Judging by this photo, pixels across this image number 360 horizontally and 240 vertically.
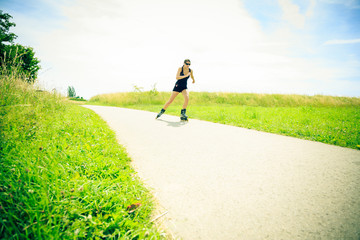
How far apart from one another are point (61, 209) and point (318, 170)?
3.00m

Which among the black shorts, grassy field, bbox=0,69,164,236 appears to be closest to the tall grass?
the black shorts

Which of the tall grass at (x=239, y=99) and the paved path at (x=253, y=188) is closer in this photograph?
the paved path at (x=253, y=188)

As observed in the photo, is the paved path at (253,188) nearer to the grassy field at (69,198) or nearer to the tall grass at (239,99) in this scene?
the grassy field at (69,198)

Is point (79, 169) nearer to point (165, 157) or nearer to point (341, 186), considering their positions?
point (165, 157)

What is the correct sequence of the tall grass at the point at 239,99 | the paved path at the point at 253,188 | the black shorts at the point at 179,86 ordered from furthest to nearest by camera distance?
the tall grass at the point at 239,99 → the black shorts at the point at 179,86 → the paved path at the point at 253,188

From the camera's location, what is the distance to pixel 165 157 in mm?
2697

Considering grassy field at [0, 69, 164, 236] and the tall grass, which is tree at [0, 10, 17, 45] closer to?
the tall grass

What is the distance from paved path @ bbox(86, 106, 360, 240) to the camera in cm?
133

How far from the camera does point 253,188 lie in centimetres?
185

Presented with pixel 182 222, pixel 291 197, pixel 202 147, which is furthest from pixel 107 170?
pixel 291 197

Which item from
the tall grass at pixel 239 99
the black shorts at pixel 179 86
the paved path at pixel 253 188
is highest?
the tall grass at pixel 239 99

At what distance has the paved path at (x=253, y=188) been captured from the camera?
1.33 metres

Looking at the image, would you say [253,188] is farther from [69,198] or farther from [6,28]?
[6,28]

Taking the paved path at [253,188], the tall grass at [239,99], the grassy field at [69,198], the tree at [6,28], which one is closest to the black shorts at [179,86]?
the paved path at [253,188]
